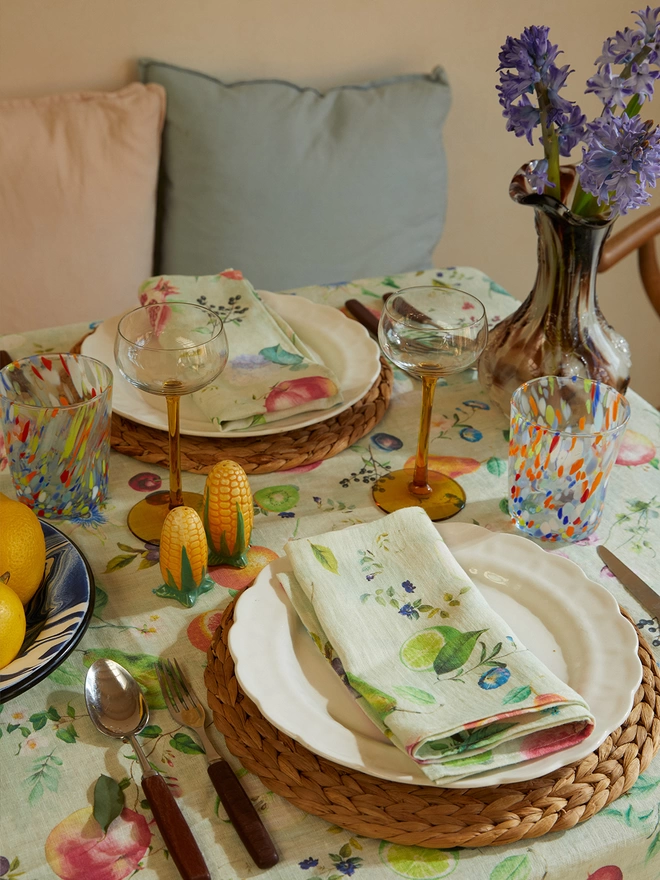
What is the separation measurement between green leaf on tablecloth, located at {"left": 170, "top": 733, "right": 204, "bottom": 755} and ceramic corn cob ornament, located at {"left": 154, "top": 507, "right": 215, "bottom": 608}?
143 millimetres

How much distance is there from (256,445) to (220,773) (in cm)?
43

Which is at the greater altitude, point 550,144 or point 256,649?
point 550,144

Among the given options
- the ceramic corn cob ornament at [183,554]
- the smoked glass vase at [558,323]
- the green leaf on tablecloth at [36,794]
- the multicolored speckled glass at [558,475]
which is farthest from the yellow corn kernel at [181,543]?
the smoked glass vase at [558,323]

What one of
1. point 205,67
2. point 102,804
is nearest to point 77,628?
point 102,804

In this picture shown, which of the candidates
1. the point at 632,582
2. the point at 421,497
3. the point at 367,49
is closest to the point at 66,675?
the point at 421,497

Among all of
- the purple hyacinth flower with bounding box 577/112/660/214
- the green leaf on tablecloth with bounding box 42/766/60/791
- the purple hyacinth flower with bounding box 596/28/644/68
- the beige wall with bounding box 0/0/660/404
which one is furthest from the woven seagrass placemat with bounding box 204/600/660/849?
the beige wall with bounding box 0/0/660/404

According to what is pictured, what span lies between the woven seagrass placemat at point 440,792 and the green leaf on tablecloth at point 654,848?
4cm

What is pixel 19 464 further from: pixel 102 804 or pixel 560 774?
pixel 560 774

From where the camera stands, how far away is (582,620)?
0.72 meters

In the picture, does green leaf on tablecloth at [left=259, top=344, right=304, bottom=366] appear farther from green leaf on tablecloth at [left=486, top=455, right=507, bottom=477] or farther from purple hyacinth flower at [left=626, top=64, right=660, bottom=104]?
purple hyacinth flower at [left=626, top=64, right=660, bottom=104]

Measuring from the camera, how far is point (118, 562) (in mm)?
817

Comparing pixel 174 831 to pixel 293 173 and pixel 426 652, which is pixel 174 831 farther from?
pixel 293 173

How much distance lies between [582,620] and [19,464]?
1.77 feet

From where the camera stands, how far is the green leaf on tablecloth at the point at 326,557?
0.73m
